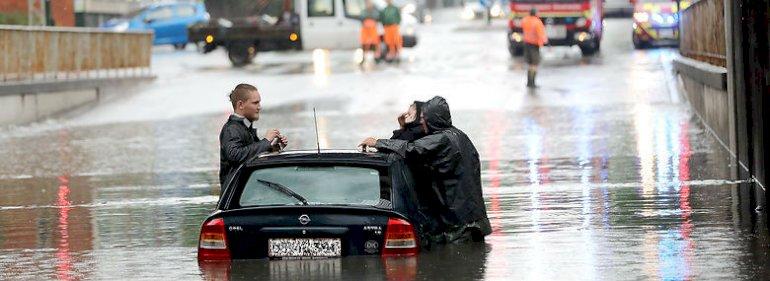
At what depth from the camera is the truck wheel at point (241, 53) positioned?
44938 mm

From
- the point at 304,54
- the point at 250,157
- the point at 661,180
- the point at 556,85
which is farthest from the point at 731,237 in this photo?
the point at 304,54

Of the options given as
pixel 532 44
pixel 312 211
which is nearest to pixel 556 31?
pixel 532 44

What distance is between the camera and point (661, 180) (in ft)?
62.5

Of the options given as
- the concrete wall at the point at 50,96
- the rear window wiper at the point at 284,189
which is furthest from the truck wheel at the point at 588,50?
the rear window wiper at the point at 284,189

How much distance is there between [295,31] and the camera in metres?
45.6

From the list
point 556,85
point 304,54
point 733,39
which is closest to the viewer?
point 733,39

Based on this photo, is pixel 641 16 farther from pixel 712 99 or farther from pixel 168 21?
pixel 712 99

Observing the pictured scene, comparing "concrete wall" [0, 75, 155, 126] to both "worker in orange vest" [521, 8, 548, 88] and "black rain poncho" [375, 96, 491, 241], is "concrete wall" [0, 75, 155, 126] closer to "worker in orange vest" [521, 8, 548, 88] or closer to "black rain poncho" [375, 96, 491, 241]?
"worker in orange vest" [521, 8, 548, 88]

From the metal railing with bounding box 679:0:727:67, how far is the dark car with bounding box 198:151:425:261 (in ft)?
35.7

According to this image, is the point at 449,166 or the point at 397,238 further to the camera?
the point at 449,166

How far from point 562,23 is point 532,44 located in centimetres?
813

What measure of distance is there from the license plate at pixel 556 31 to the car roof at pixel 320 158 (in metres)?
31.5

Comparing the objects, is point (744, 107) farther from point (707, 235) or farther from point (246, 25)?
point (246, 25)

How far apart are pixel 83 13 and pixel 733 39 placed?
147 ft
